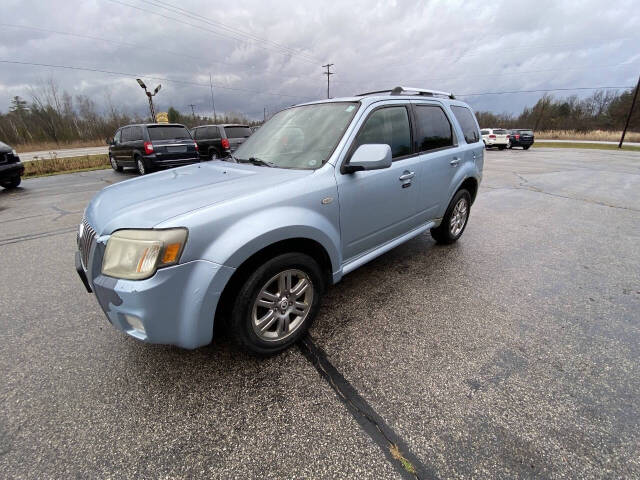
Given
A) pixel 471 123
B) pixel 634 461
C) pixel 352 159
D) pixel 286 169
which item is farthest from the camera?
pixel 471 123

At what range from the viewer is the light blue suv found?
1.73 m

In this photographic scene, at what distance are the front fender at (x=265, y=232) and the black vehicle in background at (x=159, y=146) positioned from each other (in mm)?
9525

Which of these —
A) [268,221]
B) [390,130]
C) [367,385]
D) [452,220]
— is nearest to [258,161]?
[268,221]

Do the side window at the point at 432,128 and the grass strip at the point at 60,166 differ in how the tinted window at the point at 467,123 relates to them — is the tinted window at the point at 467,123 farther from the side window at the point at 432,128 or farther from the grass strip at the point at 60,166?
the grass strip at the point at 60,166

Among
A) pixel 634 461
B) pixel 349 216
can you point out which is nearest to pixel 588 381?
pixel 634 461

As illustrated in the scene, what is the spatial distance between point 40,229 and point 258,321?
5.58 metres

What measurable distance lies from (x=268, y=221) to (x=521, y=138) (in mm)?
29005

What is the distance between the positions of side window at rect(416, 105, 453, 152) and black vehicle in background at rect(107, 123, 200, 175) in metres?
8.84

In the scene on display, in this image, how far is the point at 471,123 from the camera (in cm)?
441

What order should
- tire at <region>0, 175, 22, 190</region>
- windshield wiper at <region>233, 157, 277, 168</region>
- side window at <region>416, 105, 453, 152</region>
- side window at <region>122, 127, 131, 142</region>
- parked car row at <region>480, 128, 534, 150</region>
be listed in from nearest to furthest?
windshield wiper at <region>233, 157, 277, 168</region> → side window at <region>416, 105, 453, 152</region> → tire at <region>0, 175, 22, 190</region> → side window at <region>122, 127, 131, 142</region> → parked car row at <region>480, 128, 534, 150</region>

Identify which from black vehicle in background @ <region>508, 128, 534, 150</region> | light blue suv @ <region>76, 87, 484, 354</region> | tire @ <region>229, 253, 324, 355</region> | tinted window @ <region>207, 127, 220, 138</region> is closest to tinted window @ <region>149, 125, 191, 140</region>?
tinted window @ <region>207, 127, 220, 138</region>

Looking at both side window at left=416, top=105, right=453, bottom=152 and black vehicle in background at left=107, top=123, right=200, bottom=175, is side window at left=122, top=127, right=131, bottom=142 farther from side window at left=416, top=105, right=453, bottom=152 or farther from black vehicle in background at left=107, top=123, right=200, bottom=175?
side window at left=416, top=105, right=453, bottom=152

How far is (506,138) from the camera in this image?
2427cm

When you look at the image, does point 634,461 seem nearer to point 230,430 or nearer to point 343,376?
point 343,376
